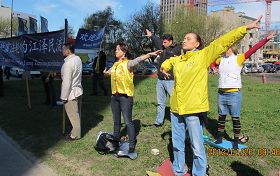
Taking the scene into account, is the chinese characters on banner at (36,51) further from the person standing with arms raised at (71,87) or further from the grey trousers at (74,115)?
the grey trousers at (74,115)

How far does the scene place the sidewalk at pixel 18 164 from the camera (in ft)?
19.0

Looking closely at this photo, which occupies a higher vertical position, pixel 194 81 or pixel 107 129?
pixel 194 81

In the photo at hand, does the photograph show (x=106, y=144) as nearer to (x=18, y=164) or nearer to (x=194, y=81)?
(x=18, y=164)

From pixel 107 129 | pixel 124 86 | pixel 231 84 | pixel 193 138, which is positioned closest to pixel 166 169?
pixel 193 138

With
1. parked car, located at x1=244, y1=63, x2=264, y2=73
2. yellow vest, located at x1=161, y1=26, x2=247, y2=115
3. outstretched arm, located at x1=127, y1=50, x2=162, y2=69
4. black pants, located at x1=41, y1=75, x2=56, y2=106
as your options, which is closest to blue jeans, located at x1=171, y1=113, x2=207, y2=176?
yellow vest, located at x1=161, y1=26, x2=247, y2=115

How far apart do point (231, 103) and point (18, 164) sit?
3706mm

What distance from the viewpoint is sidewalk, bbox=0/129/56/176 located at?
578 cm

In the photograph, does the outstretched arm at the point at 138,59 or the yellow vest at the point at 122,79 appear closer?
the outstretched arm at the point at 138,59

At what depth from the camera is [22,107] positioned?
1171 centimetres

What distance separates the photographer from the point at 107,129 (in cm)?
838

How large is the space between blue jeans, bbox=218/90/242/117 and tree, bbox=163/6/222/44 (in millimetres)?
53861

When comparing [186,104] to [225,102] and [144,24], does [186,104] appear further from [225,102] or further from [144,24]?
[144,24]

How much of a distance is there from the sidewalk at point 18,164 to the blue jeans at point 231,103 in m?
3.10

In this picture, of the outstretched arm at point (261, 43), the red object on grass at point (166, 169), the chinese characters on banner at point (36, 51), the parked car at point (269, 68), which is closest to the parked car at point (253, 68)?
the parked car at point (269, 68)
